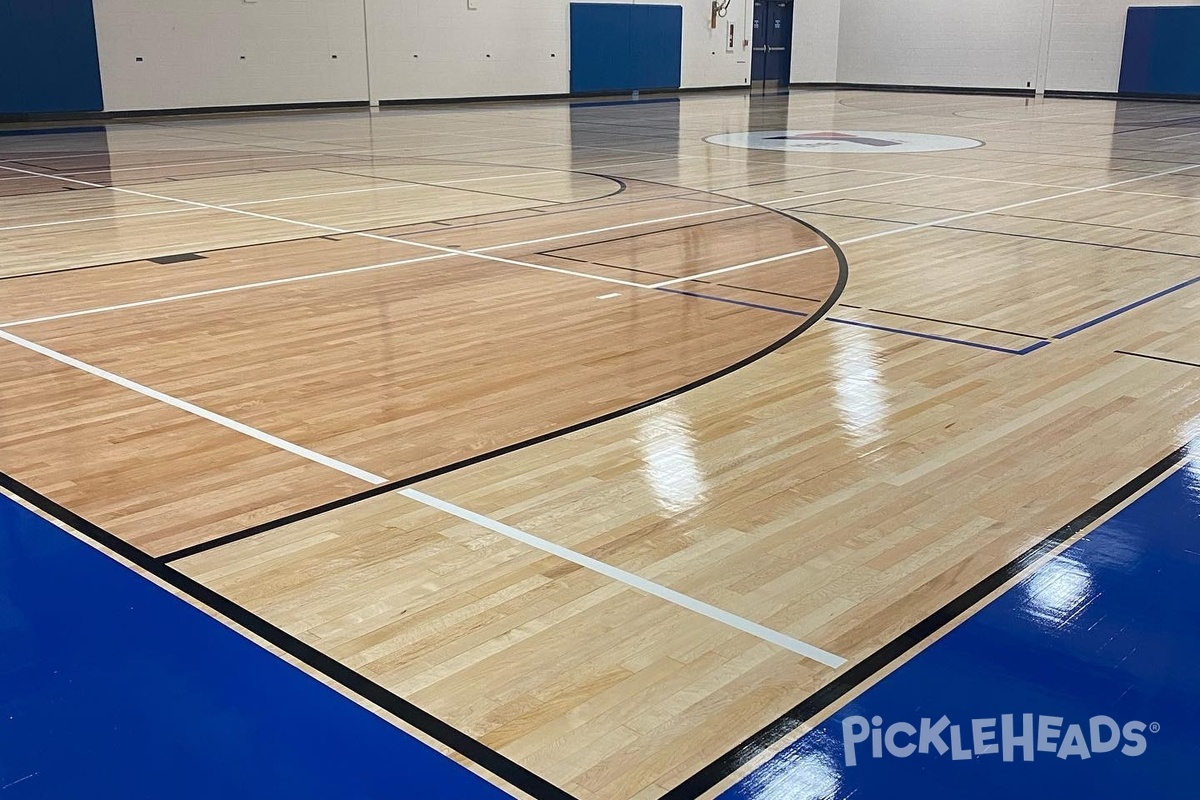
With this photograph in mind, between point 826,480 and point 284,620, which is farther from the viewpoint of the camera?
point 826,480

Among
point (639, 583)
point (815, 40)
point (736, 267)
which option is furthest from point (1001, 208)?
point (815, 40)

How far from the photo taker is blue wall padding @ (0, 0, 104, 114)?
1509 cm

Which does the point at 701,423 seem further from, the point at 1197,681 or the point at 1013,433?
the point at 1197,681

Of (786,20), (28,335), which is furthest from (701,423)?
(786,20)

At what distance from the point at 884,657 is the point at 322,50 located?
1745 centimetres

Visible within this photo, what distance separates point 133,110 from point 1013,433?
612 inches

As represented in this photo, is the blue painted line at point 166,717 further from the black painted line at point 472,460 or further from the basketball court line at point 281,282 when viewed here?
the basketball court line at point 281,282

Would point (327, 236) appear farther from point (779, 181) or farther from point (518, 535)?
point (518, 535)

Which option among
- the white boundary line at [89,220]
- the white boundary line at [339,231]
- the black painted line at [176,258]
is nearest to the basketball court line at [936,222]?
the white boundary line at [339,231]

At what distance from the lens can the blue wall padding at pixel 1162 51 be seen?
21.2 metres

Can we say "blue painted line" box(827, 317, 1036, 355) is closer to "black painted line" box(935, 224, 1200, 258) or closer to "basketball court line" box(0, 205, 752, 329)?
"basketball court line" box(0, 205, 752, 329)

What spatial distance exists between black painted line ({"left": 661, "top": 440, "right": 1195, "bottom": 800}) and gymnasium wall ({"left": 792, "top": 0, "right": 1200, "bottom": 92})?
2203 cm

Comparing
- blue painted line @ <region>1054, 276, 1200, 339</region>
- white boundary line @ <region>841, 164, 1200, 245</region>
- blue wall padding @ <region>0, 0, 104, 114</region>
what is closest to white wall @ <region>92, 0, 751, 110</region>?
blue wall padding @ <region>0, 0, 104, 114</region>

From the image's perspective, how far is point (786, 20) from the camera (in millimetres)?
26844
